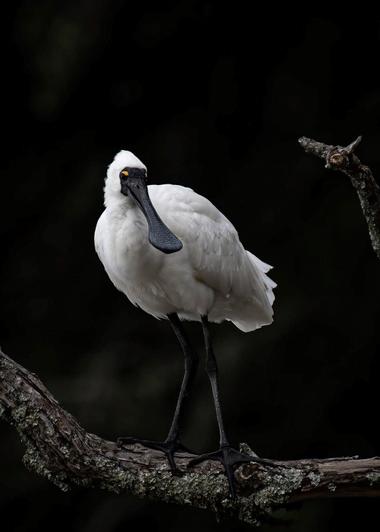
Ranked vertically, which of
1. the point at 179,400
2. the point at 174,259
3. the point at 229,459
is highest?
the point at 174,259

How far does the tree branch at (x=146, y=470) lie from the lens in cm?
A: 323

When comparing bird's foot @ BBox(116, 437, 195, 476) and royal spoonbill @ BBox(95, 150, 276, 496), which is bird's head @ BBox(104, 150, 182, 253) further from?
bird's foot @ BBox(116, 437, 195, 476)

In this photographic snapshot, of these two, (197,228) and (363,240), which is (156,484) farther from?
(363,240)

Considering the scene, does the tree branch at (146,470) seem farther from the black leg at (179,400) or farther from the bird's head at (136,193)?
the bird's head at (136,193)

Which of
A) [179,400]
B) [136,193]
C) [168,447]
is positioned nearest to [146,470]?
[168,447]

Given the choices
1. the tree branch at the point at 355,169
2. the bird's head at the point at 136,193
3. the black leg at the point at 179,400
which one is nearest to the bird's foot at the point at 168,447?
the black leg at the point at 179,400

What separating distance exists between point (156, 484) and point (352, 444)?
304cm

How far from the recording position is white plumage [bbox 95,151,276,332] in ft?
12.1

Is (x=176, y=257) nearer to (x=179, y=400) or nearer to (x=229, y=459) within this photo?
(x=179, y=400)

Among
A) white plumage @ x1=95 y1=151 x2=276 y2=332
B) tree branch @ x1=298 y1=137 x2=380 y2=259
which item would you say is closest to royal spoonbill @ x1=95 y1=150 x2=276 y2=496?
white plumage @ x1=95 y1=151 x2=276 y2=332

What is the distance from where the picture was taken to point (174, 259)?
3723 millimetres

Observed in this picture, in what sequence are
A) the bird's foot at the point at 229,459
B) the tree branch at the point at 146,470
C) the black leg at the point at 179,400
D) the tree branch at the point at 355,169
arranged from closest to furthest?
the tree branch at the point at 355,169 < the tree branch at the point at 146,470 < the bird's foot at the point at 229,459 < the black leg at the point at 179,400

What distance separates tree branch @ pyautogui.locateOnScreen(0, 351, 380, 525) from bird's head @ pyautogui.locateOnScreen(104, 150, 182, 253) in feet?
1.89

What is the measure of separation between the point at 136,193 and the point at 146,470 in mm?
843
